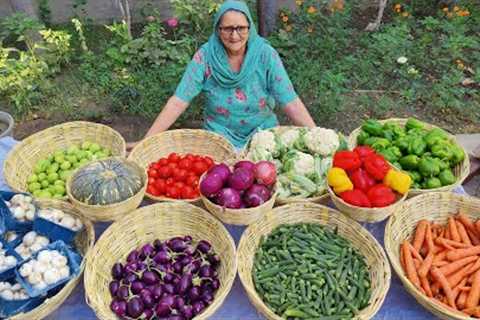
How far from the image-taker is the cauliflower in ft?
8.12

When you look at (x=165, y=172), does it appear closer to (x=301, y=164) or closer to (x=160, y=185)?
(x=160, y=185)

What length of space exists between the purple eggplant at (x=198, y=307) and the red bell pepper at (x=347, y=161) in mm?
1014

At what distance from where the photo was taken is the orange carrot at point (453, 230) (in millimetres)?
2311

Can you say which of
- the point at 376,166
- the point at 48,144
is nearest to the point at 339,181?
the point at 376,166

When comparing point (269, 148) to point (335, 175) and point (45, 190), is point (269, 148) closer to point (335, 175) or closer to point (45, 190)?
point (335, 175)

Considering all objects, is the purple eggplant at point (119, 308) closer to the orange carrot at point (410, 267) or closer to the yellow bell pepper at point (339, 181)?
the yellow bell pepper at point (339, 181)

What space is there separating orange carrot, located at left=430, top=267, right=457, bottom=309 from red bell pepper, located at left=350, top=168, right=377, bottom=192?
514 mm

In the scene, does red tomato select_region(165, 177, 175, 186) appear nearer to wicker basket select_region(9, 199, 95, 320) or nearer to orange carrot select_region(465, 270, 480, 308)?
wicker basket select_region(9, 199, 95, 320)

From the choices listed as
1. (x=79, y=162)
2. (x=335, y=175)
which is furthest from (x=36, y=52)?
(x=335, y=175)

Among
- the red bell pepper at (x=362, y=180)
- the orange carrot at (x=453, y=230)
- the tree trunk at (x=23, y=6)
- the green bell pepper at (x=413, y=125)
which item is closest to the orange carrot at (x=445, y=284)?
the orange carrot at (x=453, y=230)

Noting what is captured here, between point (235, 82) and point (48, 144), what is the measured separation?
4.61ft

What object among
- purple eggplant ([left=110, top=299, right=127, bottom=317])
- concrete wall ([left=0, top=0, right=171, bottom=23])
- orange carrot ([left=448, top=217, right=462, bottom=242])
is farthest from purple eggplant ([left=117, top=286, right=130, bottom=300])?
concrete wall ([left=0, top=0, right=171, bottom=23])

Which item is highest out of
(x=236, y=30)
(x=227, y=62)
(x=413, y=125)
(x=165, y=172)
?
(x=236, y=30)

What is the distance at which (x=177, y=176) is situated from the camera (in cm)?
261
